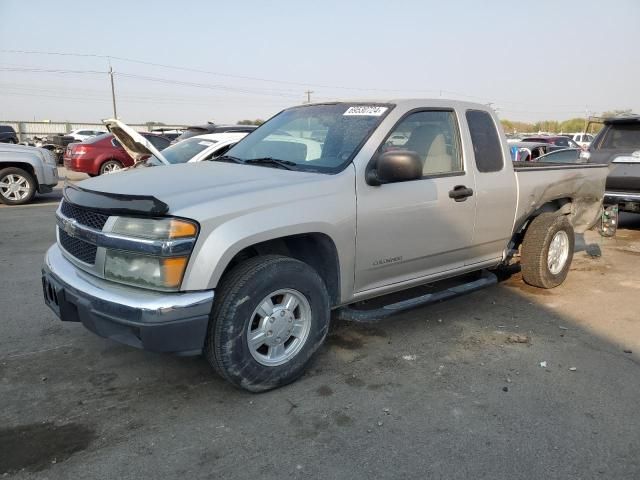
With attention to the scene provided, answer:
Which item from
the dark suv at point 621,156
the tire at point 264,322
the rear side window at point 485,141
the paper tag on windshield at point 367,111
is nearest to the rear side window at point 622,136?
the dark suv at point 621,156

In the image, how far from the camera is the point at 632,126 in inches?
341

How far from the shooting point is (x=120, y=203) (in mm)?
3002

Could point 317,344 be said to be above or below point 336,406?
above

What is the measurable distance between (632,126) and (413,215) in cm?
667

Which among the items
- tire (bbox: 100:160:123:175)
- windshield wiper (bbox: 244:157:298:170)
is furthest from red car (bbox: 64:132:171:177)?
windshield wiper (bbox: 244:157:298:170)

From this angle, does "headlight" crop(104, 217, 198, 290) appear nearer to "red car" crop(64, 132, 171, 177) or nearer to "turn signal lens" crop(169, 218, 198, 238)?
"turn signal lens" crop(169, 218, 198, 238)

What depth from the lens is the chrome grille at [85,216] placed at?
3104 mm

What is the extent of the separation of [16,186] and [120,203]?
31.3 feet

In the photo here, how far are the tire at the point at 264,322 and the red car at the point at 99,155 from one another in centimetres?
1292

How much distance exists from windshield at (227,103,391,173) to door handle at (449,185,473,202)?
32.5 inches

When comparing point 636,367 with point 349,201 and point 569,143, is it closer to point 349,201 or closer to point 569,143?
point 349,201

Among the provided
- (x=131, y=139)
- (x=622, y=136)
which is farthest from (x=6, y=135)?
(x=622, y=136)

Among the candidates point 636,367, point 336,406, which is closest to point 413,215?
point 336,406

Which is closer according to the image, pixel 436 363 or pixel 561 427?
pixel 561 427
